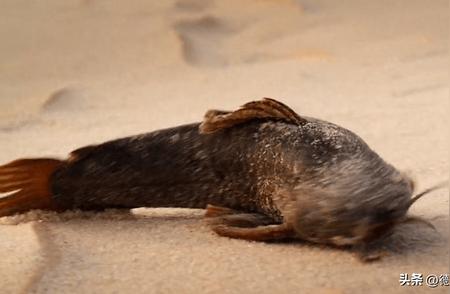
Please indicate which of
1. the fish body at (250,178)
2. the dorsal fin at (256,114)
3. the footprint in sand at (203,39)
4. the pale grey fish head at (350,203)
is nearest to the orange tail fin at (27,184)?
the fish body at (250,178)

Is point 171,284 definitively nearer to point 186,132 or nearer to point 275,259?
point 275,259

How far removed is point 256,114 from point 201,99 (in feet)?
6.68

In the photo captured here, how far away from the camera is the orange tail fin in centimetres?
257

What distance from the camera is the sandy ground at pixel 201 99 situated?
2.04m

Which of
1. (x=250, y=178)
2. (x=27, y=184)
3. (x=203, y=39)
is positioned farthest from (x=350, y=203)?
(x=203, y=39)

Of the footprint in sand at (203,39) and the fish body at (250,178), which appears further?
the footprint in sand at (203,39)

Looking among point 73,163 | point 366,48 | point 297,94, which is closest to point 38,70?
point 297,94

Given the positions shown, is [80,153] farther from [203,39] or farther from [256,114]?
[203,39]

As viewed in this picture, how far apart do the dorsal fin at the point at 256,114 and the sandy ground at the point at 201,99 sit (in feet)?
0.95

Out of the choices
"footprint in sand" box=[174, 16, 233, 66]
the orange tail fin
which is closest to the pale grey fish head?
the orange tail fin

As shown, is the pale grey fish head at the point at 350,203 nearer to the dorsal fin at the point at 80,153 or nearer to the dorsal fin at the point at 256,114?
the dorsal fin at the point at 256,114

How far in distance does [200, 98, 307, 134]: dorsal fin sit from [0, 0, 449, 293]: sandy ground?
0.95ft

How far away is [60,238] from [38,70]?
2729 mm

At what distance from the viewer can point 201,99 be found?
4.43 meters
